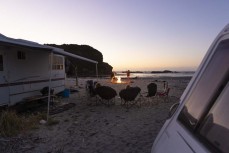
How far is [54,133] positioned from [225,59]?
8.06m

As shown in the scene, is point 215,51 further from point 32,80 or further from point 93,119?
point 32,80

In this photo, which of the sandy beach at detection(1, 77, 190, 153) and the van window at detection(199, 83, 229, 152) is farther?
the sandy beach at detection(1, 77, 190, 153)

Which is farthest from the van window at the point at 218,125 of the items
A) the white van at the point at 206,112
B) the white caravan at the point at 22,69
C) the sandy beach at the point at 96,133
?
the white caravan at the point at 22,69

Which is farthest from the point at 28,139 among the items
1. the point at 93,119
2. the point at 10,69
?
the point at 10,69

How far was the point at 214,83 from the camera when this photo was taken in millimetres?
1571

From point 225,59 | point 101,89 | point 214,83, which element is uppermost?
point 225,59

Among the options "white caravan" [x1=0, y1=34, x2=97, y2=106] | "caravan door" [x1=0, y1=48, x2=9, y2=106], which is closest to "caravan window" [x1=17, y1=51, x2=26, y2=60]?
"white caravan" [x1=0, y1=34, x2=97, y2=106]

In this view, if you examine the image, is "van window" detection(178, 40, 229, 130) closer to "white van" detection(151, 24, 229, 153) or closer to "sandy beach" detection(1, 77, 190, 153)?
"white van" detection(151, 24, 229, 153)

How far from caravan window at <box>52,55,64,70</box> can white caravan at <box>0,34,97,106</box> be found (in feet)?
2.38

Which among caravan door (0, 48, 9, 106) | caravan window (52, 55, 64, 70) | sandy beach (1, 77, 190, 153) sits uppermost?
caravan window (52, 55, 64, 70)

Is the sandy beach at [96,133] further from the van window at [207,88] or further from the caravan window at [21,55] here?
the van window at [207,88]

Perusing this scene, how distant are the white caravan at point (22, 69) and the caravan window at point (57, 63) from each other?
2.38ft

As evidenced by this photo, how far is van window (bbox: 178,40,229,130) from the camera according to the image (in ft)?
4.97

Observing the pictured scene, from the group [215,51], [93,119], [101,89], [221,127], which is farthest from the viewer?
[101,89]
